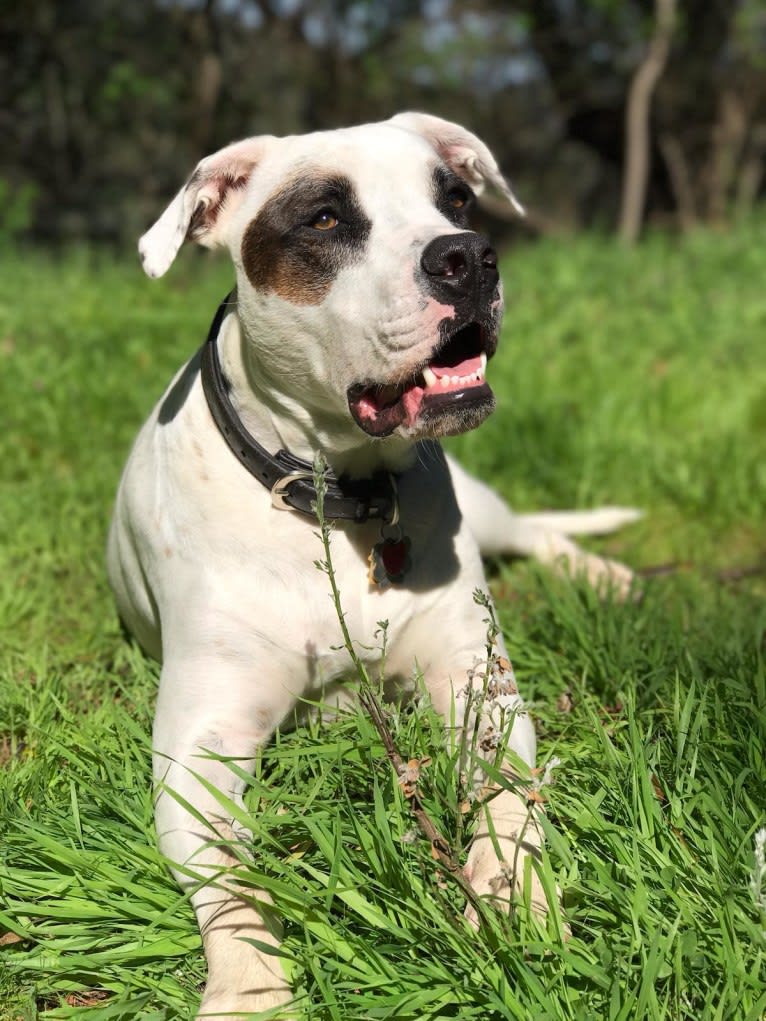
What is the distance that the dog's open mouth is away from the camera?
7.91ft

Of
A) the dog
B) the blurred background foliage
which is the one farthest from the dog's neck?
the blurred background foliage

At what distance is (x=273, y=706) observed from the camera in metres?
2.58

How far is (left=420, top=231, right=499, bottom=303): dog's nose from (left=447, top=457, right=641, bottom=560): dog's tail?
3.98 ft

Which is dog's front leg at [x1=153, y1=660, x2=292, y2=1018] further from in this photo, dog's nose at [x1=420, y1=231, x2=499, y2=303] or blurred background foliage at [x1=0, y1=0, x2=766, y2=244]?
blurred background foliage at [x1=0, y1=0, x2=766, y2=244]

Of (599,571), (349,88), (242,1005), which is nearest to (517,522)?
(599,571)

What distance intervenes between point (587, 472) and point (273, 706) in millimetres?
2650

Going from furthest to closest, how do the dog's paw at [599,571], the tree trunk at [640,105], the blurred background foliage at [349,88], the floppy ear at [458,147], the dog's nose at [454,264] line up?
the blurred background foliage at [349,88] < the tree trunk at [640,105] < the dog's paw at [599,571] < the floppy ear at [458,147] < the dog's nose at [454,264]

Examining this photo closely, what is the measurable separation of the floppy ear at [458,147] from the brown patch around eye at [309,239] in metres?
0.54

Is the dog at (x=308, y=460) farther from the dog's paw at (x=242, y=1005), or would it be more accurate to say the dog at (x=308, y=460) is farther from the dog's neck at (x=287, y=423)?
the dog's paw at (x=242, y=1005)

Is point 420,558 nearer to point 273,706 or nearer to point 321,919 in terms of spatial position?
point 273,706

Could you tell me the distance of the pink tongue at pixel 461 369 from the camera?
2428mm

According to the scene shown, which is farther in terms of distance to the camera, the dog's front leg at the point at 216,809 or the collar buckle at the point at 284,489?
the collar buckle at the point at 284,489

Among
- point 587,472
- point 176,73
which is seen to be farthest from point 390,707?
point 176,73

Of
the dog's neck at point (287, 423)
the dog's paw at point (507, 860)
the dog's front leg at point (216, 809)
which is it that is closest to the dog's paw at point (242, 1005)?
the dog's front leg at point (216, 809)
